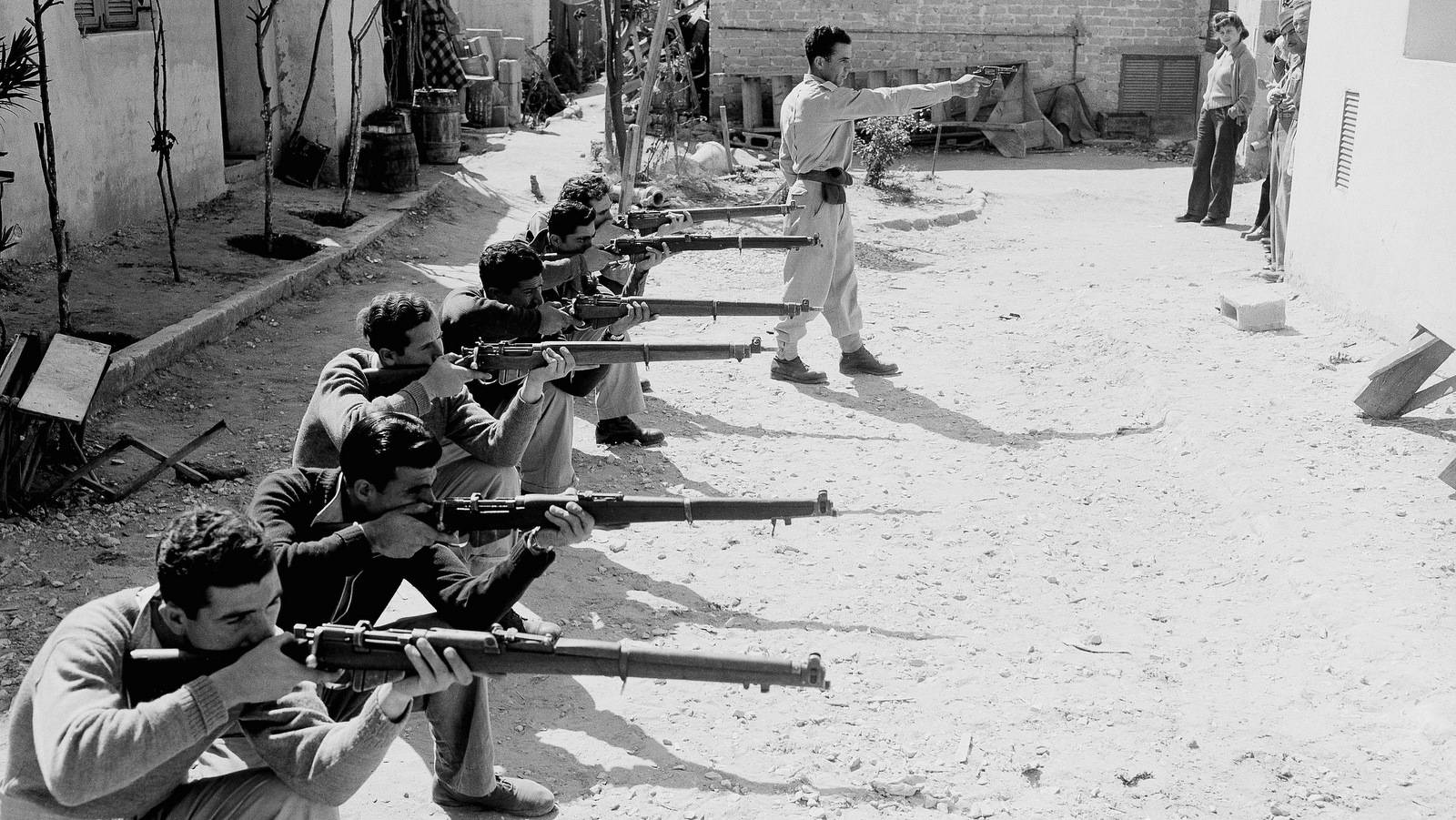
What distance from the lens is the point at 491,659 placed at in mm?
2596

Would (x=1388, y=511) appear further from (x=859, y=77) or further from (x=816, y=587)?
(x=859, y=77)

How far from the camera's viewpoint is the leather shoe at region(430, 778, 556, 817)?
347cm

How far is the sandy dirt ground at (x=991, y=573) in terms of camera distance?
3779 millimetres

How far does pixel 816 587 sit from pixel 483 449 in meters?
1.53

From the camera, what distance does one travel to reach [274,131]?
39.9 feet

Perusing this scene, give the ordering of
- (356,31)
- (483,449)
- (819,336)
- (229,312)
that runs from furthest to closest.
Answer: (356,31)
(819,336)
(229,312)
(483,449)

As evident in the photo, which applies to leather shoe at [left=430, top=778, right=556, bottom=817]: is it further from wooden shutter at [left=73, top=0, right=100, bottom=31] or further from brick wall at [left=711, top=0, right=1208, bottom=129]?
brick wall at [left=711, top=0, right=1208, bottom=129]

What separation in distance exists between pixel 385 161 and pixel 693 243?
614 cm

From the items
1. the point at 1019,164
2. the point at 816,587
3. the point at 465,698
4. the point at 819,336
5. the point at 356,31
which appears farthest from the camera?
the point at 1019,164

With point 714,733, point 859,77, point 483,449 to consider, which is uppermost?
point 859,77

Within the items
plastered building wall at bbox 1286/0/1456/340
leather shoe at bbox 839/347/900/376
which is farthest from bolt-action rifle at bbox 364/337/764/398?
plastered building wall at bbox 1286/0/1456/340

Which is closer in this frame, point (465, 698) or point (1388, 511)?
point (465, 698)

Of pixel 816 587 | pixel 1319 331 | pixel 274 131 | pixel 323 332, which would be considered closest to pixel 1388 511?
pixel 816 587

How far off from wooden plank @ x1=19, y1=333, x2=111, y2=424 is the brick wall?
13233 millimetres
